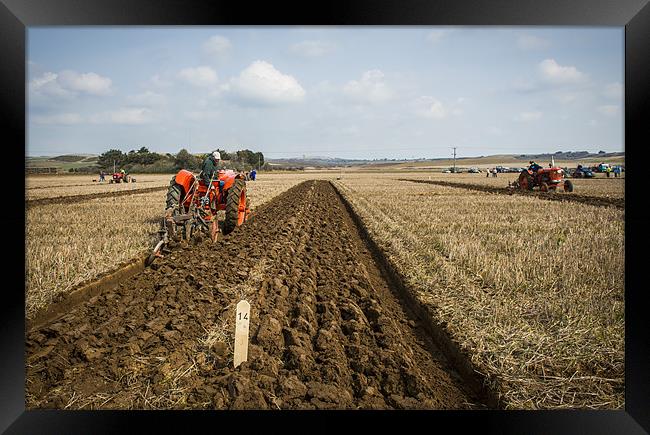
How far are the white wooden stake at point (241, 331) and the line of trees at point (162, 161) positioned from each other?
4.87 metres

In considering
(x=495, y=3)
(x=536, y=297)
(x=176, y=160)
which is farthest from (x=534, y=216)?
(x=495, y=3)

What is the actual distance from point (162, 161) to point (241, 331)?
7169 mm

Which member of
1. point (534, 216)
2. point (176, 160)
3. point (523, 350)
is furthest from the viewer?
point (534, 216)

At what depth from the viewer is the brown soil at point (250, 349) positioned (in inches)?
156

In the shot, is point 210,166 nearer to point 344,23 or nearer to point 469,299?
point 469,299

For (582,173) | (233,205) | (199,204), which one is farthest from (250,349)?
(582,173)

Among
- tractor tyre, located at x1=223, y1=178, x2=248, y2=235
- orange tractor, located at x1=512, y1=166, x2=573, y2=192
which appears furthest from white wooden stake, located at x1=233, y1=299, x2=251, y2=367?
orange tractor, located at x1=512, y1=166, x2=573, y2=192

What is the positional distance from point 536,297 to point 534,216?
9.33 meters

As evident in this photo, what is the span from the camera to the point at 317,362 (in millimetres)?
4547

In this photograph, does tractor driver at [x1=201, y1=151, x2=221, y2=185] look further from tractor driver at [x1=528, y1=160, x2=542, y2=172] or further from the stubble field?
tractor driver at [x1=528, y1=160, x2=542, y2=172]

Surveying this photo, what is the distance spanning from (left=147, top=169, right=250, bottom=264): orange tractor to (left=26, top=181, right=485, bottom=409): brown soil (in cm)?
136

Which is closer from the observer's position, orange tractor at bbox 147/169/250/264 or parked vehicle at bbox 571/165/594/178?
orange tractor at bbox 147/169/250/264

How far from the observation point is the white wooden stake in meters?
3.96
